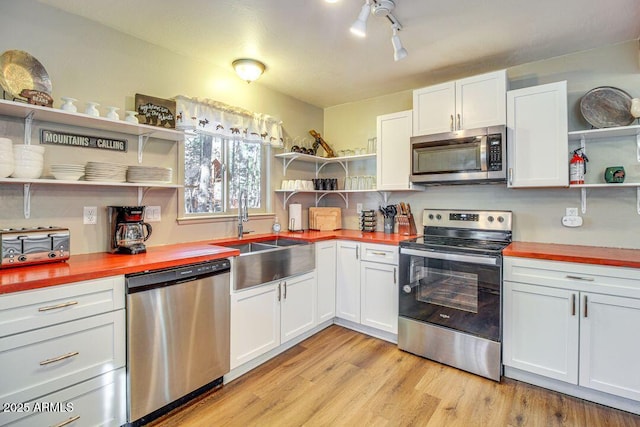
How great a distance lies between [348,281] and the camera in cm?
306

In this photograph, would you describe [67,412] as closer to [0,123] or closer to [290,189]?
[0,123]

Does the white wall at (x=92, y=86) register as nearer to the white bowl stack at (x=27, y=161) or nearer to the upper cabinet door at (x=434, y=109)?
the white bowl stack at (x=27, y=161)

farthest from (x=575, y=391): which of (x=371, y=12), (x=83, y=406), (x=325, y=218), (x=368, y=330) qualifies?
(x=83, y=406)

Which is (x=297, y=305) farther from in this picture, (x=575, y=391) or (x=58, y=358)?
(x=575, y=391)

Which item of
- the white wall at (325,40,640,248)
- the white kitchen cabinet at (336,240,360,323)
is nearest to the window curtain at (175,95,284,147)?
the white kitchen cabinet at (336,240,360,323)

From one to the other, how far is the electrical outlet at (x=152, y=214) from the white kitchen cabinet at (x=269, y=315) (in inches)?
33.7

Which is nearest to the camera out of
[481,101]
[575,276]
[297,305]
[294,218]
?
[575,276]

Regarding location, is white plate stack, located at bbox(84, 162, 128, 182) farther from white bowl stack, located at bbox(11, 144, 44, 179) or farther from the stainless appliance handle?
the stainless appliance handle

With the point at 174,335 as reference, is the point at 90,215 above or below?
above

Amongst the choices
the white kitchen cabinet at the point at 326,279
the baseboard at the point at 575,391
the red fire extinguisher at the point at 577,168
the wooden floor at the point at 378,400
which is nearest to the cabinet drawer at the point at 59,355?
the wooden floor at the point at 378,400

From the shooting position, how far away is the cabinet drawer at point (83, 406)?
4.53 ft

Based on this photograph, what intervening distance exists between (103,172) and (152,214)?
495 mm

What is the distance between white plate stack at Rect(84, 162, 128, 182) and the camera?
75.4 inches

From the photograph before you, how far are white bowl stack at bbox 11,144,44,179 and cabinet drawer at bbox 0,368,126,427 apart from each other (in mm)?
1139
